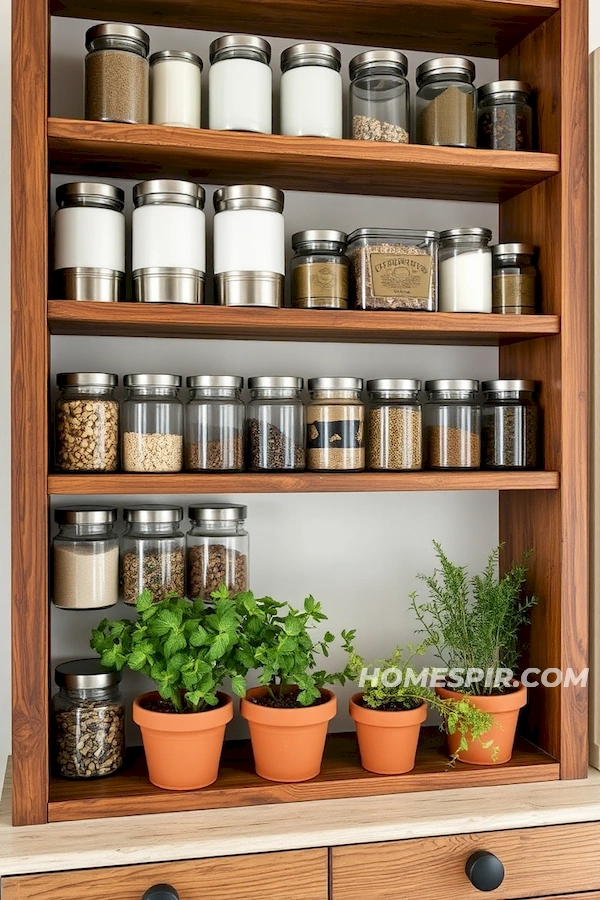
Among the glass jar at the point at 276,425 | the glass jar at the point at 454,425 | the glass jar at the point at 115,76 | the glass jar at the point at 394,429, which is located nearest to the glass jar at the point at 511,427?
the glass jar at the point at 454,425

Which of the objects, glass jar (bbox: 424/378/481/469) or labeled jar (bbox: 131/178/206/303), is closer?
labeled jar (bbox: 131/178/206/303)

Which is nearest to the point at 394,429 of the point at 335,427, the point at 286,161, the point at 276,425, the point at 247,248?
the point at 335,427

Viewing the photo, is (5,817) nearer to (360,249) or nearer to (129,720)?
(129,720)

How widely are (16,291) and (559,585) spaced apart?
3.72 feet

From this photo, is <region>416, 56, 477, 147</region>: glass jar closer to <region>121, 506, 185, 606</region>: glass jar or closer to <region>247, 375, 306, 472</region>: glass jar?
<region>247, 375, 306, 472</region>: glass jar

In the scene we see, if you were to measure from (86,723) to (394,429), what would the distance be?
0.79 meters

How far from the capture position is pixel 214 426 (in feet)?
5.38

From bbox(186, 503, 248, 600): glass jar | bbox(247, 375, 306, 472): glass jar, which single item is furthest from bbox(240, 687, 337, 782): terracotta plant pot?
bbox(247, 375, 306, 472): glass jar

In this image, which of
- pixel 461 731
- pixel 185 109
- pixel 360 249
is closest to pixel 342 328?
pixel 360 249

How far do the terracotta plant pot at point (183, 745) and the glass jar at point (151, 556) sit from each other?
23cm

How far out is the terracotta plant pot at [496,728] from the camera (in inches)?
65.6

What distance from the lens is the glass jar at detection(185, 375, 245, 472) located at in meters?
1.63

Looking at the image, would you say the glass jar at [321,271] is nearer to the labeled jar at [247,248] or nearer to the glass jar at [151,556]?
the labeled jar at [247,248]

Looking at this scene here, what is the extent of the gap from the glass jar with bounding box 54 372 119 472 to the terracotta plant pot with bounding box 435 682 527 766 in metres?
0.80
